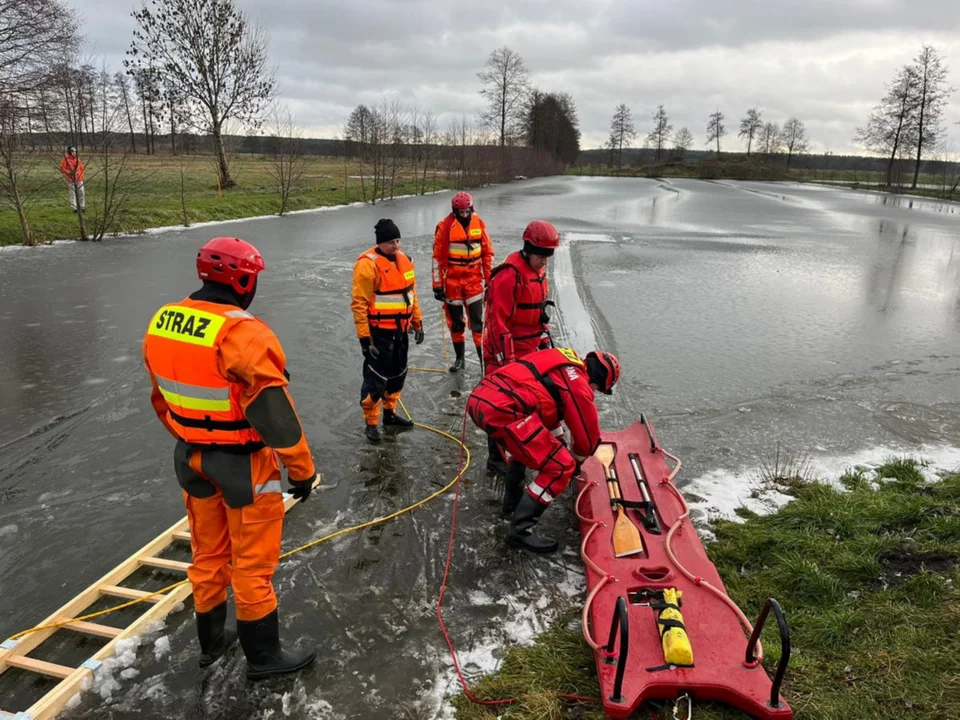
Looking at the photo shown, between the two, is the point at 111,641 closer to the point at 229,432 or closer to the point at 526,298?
the point at 229,432

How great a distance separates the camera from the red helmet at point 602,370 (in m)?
3.90

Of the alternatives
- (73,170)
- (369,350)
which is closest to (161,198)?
(73,170)

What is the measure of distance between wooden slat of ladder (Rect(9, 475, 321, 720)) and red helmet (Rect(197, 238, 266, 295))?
99 cm

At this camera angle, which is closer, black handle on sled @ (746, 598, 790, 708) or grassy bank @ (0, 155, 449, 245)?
black handle on sled @ (746, 598, 790, 708)

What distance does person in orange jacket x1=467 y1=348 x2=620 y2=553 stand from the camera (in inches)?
149

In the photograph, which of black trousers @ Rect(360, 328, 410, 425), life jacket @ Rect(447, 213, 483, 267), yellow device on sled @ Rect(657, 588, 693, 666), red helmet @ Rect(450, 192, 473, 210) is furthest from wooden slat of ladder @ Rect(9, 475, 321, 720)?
red helmet @ Rect(450, 192, 473, 210)

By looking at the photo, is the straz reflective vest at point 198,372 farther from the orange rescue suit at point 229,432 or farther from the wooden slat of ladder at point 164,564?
the wooden slat of ladder at point 164,564

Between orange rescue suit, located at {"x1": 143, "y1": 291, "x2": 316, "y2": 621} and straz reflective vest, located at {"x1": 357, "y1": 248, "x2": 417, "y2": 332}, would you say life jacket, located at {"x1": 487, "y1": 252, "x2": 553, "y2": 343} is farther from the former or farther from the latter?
orange rescue suit, located at {"x1": 143, "y1": 291, "x2": 316, "y2": 621}

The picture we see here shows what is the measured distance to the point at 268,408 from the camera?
2592 mm

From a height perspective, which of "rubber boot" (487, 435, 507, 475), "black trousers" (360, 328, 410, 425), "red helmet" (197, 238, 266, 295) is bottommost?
"rubber boot" (487, 435, 507, 475)

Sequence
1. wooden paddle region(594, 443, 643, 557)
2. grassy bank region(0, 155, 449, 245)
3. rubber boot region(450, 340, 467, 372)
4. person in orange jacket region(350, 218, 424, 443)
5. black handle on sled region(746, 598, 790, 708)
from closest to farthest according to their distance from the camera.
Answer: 1. black handle on sled region(746, 598, 790, 708)
2. wooden paddle region(594, 443, 643, 557)
3. person in orange jacket region(350, 218, 424, 443)
4. rubber boot region(450, 340, 467, 372)
5. grassy bank region(0, 155, 449, 245)

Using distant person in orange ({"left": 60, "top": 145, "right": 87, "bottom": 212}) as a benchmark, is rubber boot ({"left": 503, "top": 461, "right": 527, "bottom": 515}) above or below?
below

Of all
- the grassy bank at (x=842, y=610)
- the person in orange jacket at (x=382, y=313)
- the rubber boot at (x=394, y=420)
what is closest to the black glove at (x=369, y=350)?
the person in orange jacket at (x=382, y=313)

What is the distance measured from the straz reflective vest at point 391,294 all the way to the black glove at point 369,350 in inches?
6.9
